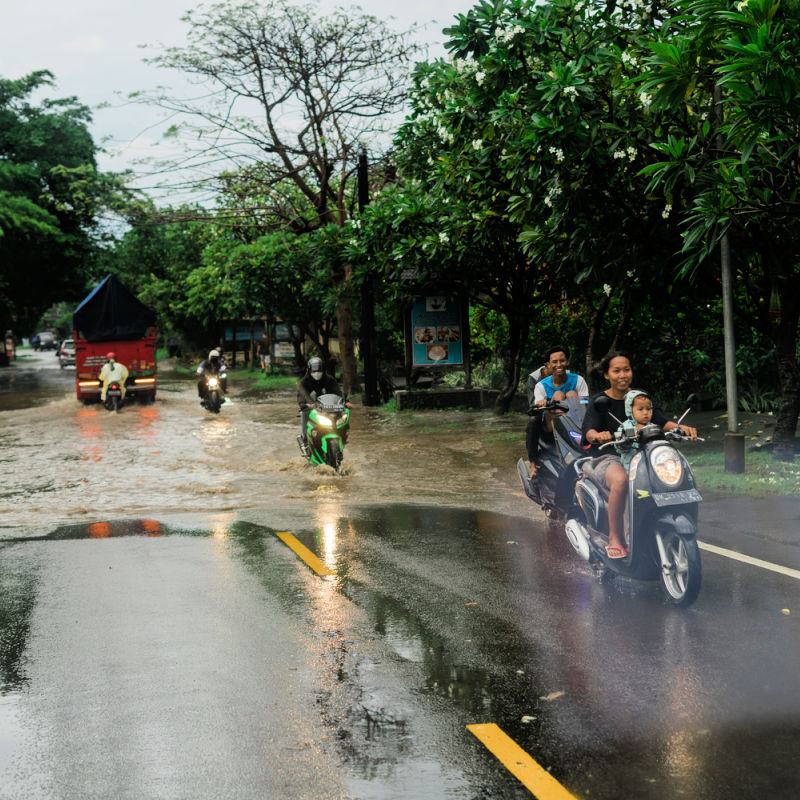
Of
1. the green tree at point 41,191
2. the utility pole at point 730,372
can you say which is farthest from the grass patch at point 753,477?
the green tree at point 41,191

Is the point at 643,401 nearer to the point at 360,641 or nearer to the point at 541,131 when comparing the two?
the point at 360,641

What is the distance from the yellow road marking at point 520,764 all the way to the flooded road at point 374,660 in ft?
0.16

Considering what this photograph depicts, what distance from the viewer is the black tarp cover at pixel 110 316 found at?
94.6 feet

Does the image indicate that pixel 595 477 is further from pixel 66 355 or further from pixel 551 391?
pixel 66 355

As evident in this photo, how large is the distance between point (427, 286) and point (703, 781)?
63.3ft

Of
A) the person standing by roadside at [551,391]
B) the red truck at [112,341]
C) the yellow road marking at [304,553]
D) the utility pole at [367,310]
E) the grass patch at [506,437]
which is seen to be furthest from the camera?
the red truck at [112,341]

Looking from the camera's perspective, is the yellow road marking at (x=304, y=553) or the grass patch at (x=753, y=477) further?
the grass patch at (x=753, y=477)

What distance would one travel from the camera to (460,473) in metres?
14.0

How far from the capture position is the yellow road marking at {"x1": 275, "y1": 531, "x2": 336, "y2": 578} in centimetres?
794

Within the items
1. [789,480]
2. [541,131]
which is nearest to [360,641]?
[789,480]

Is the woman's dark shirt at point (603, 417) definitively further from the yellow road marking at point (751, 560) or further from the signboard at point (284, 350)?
the signboard at point (284, 350)

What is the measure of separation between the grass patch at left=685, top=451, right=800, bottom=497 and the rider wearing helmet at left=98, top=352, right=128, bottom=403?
689 inches

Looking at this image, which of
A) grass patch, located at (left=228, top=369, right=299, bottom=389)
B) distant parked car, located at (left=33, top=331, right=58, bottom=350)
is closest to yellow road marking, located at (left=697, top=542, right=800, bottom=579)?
grass patch, located at (left=228, top=369, right=299, bottom=389)

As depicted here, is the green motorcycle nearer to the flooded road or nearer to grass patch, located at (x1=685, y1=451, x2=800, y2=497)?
the flooded road
